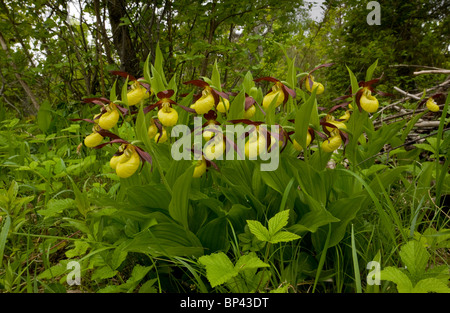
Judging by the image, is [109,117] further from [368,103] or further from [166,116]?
[368,103]

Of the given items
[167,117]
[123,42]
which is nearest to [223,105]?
[167,117]

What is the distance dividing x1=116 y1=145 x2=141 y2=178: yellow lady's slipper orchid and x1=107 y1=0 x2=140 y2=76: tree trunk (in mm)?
2000

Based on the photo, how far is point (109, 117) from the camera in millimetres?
974

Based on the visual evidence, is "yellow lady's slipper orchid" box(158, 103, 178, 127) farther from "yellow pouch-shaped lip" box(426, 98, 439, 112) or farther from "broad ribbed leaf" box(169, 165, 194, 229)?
"yellow pouch-shaped lip" box(426, 98, 439, 112)

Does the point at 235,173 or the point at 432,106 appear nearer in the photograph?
the point at 235,173

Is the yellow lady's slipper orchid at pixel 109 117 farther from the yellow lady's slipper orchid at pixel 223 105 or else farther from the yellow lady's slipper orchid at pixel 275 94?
the yellow lady's slipper orchid at pixel 275 94

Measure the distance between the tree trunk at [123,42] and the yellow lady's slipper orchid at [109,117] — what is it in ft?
5.85

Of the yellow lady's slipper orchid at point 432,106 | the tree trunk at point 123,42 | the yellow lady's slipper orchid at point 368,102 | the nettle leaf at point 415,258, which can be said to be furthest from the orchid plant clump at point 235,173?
the tree trunk at point 123,42

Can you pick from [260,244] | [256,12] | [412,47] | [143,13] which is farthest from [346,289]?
[412,47]

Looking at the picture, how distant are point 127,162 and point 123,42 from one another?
6.84 feet

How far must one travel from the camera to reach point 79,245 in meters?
0.96

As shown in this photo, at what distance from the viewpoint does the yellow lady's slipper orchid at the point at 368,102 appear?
0.94 m
